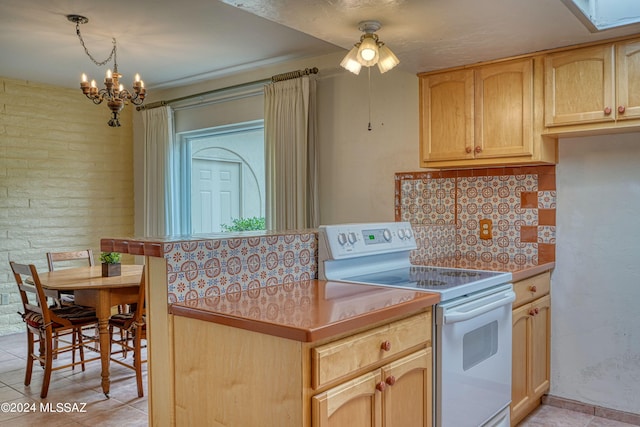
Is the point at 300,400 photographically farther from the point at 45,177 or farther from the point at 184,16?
the point at 45,177

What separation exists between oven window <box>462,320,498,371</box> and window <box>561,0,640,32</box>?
1443mm

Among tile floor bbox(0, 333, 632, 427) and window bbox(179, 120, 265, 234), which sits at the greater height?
window bbox(179, 120, 265, 234)

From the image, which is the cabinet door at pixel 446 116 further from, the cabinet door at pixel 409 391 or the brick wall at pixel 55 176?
the brick wall at pixel 55 176

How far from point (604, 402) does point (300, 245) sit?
2046 mm

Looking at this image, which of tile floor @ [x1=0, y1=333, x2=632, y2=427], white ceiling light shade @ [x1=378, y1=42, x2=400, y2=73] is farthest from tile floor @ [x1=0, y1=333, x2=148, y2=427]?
white ceiling light shade @ [x1=378, y1=42, x2=400, y2=73]

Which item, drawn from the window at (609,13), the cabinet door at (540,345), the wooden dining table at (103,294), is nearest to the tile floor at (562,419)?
the cabinet door at (540,345)

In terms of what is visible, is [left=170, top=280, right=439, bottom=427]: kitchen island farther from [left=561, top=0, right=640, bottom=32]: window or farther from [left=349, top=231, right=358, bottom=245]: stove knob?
[left=561, top=0, right=640, bottom=32]: window

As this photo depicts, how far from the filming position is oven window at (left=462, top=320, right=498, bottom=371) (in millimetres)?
2084

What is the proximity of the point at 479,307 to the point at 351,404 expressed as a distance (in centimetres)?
85

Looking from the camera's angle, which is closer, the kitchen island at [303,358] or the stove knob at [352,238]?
the kitchen island at [303,358]

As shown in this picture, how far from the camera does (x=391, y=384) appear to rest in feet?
5.50

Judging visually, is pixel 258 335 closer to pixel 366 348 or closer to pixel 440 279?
pixel 366 348

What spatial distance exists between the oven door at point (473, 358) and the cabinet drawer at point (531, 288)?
0.19m

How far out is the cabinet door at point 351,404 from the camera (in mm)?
1417
